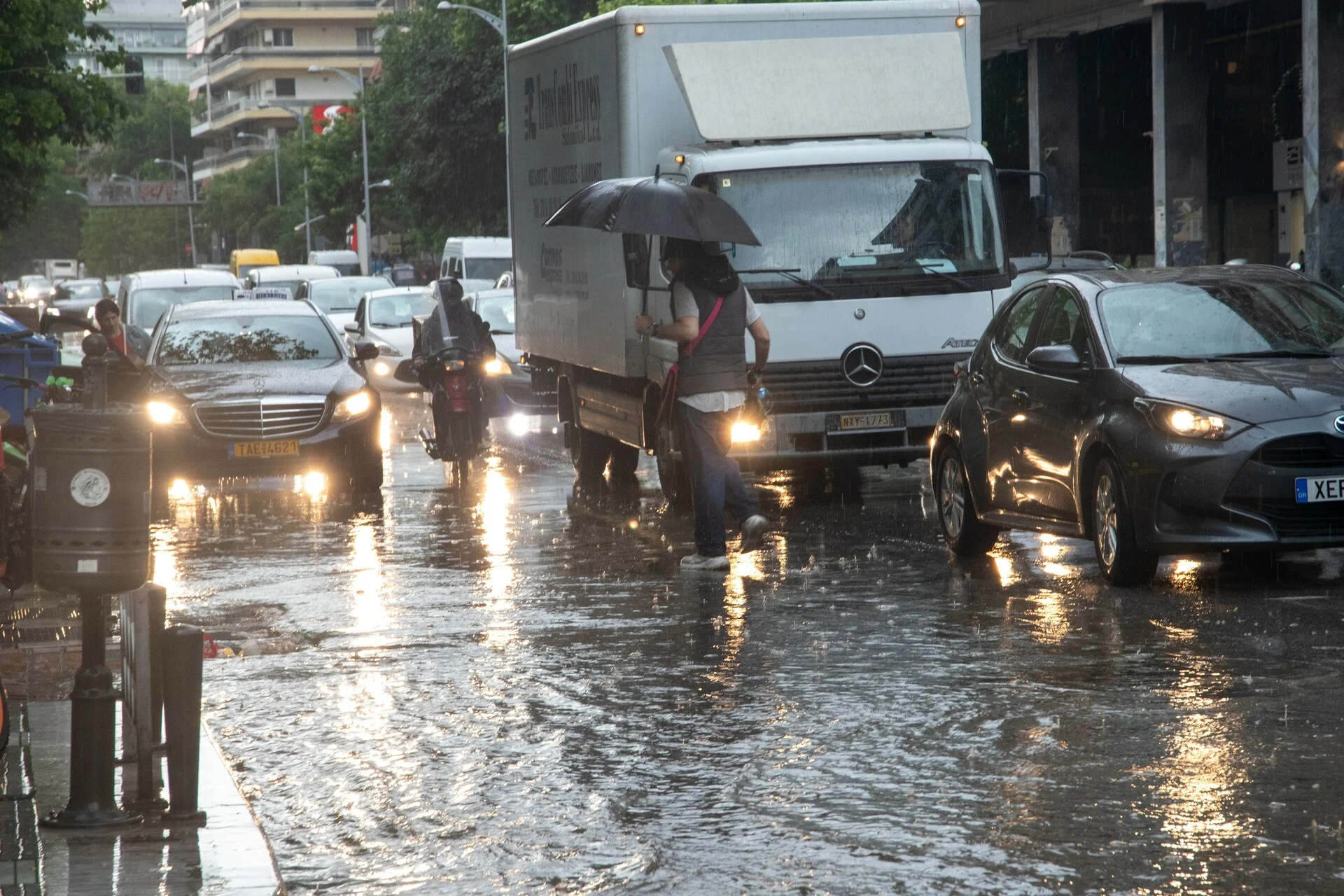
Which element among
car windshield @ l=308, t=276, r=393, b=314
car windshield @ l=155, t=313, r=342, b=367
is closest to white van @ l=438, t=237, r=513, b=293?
car windshield @ l=308, t=276, r=393, b=314

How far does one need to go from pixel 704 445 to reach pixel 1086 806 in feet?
19.4

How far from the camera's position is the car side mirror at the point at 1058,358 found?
34.7ft

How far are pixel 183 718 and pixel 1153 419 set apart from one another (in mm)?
5554

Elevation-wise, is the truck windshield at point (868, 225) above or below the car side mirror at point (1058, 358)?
above

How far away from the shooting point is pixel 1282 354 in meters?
10.6

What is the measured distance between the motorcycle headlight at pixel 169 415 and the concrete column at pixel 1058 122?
25659 mm

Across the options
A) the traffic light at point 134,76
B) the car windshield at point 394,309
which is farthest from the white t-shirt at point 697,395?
the traffic light at point 134,76

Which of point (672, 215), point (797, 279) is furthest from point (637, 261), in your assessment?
point (672, 215)

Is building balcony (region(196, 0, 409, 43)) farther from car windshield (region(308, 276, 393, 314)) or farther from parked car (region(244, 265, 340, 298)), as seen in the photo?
car windshield (region(308, 276, 393, 314))

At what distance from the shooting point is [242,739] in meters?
7.39

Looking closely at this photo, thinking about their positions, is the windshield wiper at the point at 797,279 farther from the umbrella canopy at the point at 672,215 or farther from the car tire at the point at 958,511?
the car tire at the point at 958,511

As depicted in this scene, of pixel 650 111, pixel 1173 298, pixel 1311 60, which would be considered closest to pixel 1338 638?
pixel 1173 298

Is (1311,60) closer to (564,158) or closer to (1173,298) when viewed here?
(564,158)

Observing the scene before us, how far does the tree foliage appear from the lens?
3047 centimetres
